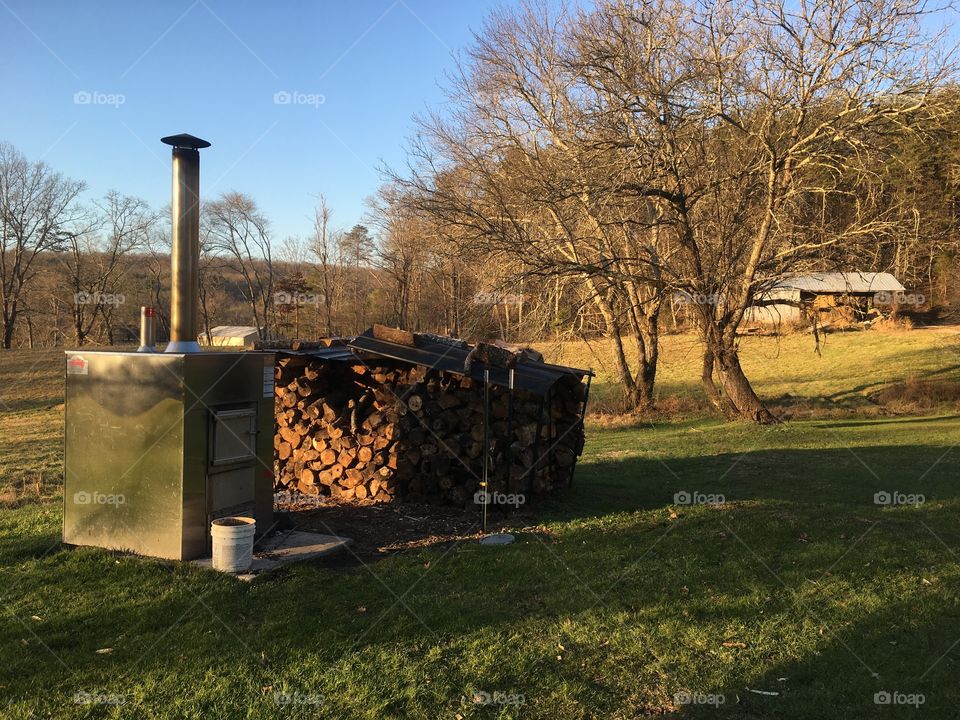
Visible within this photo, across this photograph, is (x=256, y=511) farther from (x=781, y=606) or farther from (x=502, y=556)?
(x=781, y=606)

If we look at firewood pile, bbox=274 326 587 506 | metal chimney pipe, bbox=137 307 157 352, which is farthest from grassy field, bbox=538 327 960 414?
metal chimney pipe, bbox=137 307 157 352

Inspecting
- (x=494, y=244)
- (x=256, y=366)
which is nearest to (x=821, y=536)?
(x=256, y=366)

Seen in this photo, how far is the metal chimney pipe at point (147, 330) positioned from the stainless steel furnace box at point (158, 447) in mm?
636

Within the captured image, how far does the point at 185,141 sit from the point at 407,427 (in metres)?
4.23

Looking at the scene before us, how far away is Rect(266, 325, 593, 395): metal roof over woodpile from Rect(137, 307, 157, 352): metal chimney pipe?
7.29 ft

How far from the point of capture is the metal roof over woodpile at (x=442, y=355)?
8633 mm

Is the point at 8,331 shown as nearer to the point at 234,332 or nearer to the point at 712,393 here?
the point at 234,332

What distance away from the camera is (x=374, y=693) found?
4.09 meters

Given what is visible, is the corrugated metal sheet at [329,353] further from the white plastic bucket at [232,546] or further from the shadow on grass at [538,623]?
the white plastic bucket at [232,546]

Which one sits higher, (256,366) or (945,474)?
(256,366)

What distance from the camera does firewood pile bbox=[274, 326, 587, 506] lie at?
902 centimetres

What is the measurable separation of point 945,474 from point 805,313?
30.4ft

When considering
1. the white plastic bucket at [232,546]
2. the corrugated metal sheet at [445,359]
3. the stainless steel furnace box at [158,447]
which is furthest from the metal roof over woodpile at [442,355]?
the white plastic bucket at [232,546]

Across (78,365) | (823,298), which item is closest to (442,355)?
(78,365)
